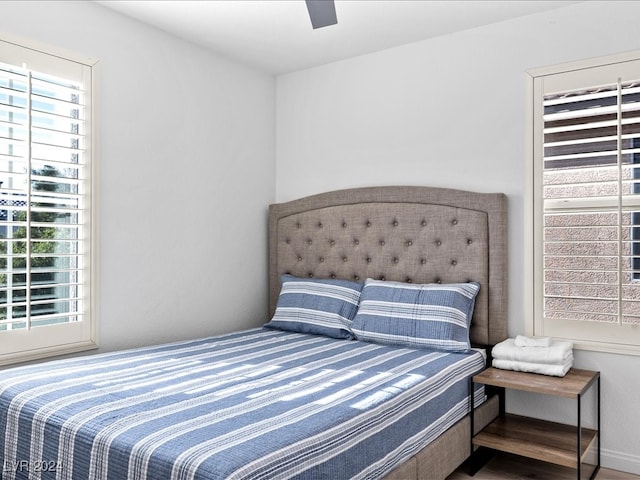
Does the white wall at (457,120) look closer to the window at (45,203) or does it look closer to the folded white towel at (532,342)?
the folded white towel at (532,342)

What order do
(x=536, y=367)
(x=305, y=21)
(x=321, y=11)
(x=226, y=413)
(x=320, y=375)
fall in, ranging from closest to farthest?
1. (x=226, y=413)
2. (x=321, y=11)
3. (x=320, y=375)
4. (x=536, y=367)
5. (x=305, y=21)

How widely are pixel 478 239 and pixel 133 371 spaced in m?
1.92

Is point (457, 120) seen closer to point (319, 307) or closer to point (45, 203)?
point (319, 307)

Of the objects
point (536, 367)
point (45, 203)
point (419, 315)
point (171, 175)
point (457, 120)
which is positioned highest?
point (457, 120)

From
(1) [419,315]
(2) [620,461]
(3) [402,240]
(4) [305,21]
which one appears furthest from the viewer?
(3) [402,240]

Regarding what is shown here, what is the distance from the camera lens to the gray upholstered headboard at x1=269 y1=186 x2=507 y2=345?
2.94 m

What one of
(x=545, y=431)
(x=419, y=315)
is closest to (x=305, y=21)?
(x=419, y=315)

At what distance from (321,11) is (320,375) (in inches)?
55.9

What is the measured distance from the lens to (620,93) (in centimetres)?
263

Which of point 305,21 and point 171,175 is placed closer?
point 305,21

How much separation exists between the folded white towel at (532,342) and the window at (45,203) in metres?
2.18

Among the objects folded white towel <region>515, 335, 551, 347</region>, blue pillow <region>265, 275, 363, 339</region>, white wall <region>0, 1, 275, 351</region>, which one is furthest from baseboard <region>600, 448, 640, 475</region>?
white wall <region>0, 1, 275, 351</region>

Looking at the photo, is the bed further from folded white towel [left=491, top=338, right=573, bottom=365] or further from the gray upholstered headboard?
folded white towel [left=491, top=338, right=573, bottom=365]

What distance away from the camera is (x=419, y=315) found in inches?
112
